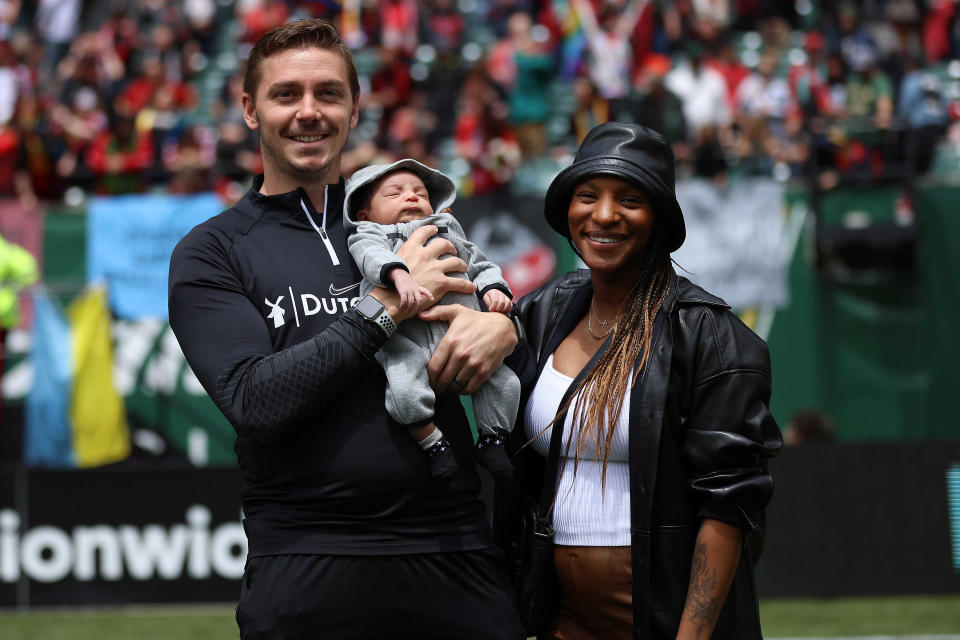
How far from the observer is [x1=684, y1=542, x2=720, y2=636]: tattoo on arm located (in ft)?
10.3

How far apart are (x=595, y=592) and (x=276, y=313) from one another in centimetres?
112

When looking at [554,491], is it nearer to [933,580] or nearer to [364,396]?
[364,396]

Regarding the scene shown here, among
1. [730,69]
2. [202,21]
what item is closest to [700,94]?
[730,69]

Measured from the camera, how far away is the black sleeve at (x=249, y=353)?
9.43 ft

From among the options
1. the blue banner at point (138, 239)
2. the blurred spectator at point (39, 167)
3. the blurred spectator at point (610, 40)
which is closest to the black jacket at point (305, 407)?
the blue banner at point (138, 239)

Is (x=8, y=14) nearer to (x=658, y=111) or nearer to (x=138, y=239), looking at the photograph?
(x=138, y=239)

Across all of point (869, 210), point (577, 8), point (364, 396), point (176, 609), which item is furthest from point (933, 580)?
point (577, 8)

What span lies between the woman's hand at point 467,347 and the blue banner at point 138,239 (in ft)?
29.0

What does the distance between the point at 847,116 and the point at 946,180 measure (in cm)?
194

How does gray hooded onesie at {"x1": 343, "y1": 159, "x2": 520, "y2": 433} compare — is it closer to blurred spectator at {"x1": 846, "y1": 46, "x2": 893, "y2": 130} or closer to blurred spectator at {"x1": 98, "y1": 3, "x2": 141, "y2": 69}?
blurred spectator at {"x1": 846, "y1": 46, "x2": 893, "y2": 130}

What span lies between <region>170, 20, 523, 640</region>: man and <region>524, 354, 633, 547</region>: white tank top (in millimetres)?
261

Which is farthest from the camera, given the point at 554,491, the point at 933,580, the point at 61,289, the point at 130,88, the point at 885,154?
the point at 130,88

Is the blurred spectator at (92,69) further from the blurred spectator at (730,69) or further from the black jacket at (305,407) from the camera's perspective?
the black jacket at (305,407)

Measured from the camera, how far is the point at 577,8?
15.9 metres
